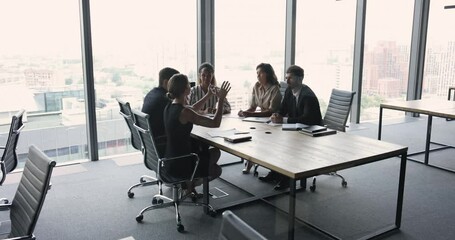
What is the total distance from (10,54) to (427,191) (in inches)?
181

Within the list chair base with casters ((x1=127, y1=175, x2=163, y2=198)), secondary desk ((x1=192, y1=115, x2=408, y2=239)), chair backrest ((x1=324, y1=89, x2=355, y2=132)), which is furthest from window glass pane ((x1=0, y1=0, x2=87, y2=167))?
chair backrest ((x1=324, y1=89, x2=355, y2=132))

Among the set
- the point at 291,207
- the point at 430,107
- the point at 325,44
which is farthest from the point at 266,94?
the point at 325,44

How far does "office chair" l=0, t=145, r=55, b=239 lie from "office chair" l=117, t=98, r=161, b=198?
1389mm

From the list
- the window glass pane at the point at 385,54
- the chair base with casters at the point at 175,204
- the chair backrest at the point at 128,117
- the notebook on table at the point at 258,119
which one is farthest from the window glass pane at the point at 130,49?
the window glass pane at the point at 385,54

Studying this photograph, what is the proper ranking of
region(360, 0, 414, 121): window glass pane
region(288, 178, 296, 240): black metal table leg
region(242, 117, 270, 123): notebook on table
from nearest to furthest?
region(288, 178, 296, 240): black metal table leg, region(242, 117, 270, 123): notebook on table, region(360, 0, 414, 121): window glass pane

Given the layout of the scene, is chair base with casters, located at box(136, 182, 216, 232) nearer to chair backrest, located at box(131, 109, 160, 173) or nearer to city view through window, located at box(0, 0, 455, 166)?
chair backrest, located at box(131, 109, 160, 173)

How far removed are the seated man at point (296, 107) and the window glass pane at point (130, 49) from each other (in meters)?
1.89

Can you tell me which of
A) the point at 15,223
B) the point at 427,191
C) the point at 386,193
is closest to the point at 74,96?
the point at 15,223

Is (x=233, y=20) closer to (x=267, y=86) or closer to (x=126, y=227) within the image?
(x=267, y=86)

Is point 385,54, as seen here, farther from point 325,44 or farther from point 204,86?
point 204,86

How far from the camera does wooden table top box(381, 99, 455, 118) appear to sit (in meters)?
4.72

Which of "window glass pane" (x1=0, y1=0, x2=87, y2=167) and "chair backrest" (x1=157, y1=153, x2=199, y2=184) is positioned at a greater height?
"window glass pane" (x1=0, y1=0, x2=87, y2=167)

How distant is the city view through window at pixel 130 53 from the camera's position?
4.52 meters

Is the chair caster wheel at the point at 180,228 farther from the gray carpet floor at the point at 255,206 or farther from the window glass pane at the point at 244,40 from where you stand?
the window glass pane at the point at 244,40
